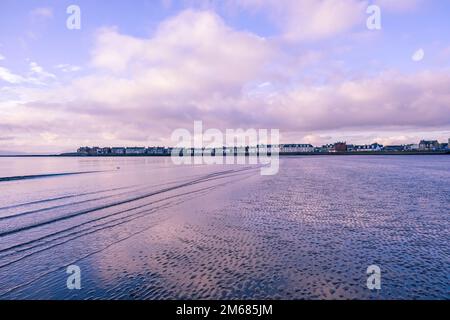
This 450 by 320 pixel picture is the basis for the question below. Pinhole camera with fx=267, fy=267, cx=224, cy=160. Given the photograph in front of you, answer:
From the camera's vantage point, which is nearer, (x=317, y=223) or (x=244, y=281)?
(x=244, y=281)

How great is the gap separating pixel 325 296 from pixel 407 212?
43.8ft

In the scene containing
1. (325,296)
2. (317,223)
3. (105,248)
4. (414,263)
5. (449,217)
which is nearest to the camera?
(325,296)

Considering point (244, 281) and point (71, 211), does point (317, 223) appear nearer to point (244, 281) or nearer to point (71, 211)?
point (244, 281)

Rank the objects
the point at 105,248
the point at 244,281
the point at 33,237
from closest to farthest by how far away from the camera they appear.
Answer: the point at 244,281 < the point at 105,248 < the point at 33,237

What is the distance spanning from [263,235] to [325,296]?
5372 millimetres

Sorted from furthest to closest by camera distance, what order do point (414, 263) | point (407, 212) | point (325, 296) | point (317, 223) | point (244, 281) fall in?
point (407, 212)
point (317, 223)
point (414, 263)
point (244, 281)
point (325, 296)

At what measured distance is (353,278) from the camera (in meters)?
7.90

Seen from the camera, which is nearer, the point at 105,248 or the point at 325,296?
the point at 325,296

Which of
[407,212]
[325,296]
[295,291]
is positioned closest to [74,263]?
[295,291]

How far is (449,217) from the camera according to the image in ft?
50.8

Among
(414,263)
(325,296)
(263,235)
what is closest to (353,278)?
(325,296)
